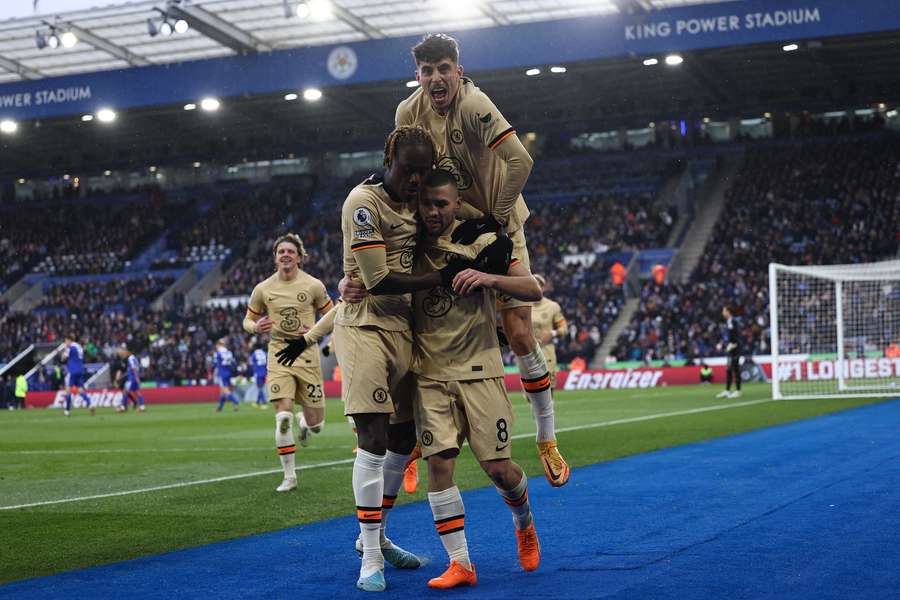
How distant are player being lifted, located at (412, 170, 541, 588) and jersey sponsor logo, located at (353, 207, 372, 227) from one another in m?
0.32

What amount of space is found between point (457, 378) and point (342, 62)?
29540mm

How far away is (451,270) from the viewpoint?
5488 millimetres

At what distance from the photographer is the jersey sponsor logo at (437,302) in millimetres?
5652

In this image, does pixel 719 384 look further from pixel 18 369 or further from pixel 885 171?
pixel 18 369

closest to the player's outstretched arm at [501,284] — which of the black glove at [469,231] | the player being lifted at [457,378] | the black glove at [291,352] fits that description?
the player being lifted at [457,378]

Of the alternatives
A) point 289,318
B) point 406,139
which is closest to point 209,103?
point 289,318

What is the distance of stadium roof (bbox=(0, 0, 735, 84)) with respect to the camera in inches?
1250

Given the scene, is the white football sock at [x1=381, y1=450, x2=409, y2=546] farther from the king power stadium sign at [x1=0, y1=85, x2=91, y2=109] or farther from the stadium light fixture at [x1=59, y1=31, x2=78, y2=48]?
the king power stadium sign at [x1=0, y1=85, x2=91, y2=109]

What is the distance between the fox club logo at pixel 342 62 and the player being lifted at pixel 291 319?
23.5 m

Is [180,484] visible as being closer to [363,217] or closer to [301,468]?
[301,468]

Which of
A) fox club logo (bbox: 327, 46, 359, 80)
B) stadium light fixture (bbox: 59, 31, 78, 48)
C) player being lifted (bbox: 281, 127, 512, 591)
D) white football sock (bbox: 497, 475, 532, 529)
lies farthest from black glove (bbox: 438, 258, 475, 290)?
stadium light fixture (bbox: 59, 31, 78, 48)

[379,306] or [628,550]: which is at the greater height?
[379,306]

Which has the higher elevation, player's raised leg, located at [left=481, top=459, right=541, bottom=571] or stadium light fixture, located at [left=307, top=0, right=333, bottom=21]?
stadium light fixture, located at [left=307, top=0, right=333, bottom=21]

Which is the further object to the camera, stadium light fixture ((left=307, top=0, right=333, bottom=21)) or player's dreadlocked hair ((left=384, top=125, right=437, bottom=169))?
stadium light fixture ((left=307, top=0, right=333, bottom=21))
